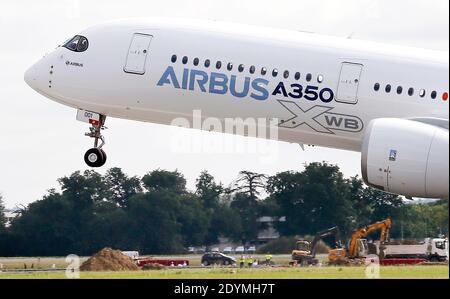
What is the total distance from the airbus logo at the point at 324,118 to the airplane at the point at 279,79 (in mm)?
25

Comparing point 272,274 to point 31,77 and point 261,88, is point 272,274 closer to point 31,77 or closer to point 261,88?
point 261,88

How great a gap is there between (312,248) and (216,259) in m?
2.76

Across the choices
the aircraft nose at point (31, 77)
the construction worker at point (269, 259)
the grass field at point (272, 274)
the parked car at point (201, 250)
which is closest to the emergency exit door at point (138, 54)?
the aircraft nose at point (31, 77)

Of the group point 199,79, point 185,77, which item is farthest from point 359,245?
point 185,77

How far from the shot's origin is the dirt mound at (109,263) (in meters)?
34.5

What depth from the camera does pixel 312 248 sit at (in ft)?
128

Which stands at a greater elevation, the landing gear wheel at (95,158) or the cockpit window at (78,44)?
the cockpit window at (78,44)

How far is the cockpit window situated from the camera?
37312mm

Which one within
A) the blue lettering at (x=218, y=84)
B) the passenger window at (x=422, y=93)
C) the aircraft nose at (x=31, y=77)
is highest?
the aircraft nose at (x=31, y=77)

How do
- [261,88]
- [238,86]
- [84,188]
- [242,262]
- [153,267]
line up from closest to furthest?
[261,88] < [238,86] < [153,267] < [242,262] < [84,188]

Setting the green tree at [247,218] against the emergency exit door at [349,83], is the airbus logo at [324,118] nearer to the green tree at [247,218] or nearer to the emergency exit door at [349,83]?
the emergency exit door at [349,83]

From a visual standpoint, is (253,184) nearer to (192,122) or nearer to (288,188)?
(288,188)

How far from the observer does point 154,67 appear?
3606cm
